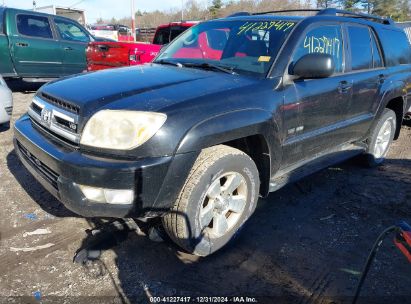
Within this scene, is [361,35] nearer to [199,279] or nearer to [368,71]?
[368,71]

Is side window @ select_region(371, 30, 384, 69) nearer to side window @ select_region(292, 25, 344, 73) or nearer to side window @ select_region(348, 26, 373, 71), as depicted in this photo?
side window @ select_region(348, 26, 373, 71)

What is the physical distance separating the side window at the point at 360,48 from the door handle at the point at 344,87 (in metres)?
0.29

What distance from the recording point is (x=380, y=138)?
5059mm

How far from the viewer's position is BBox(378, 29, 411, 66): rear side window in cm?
467

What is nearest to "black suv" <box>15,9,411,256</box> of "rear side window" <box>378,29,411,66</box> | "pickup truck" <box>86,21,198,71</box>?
"rear side window" <box>378,29,411,66</box>

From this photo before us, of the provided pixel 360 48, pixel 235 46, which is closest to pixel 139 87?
pixel 235 46

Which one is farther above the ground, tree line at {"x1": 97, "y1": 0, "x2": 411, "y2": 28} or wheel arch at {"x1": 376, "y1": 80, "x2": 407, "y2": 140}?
tree line at {"x1": 97, "y1": 0, "x2": 411, "y2": 28}

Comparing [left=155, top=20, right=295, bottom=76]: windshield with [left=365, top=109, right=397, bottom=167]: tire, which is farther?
[left=365, top=109, right=397, bottom=167]: tire

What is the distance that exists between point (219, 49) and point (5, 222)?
240 centimetres

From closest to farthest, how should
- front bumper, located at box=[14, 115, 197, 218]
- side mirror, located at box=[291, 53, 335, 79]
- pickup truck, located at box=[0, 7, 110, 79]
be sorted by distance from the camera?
front bumper, located at box=[14, 115, 197, 218] < side mirror, located at box=[291, 53, 335, 79] < pickup truck, located at box=[0, 7, 110, 79]

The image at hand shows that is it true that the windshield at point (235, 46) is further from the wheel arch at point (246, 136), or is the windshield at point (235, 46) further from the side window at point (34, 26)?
the side window at point (34, 26)

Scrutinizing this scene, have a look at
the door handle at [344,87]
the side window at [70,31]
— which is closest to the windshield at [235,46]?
the door handle at [344,87]

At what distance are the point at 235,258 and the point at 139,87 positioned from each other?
144cm

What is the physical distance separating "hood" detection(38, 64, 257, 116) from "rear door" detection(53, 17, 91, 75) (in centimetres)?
666
